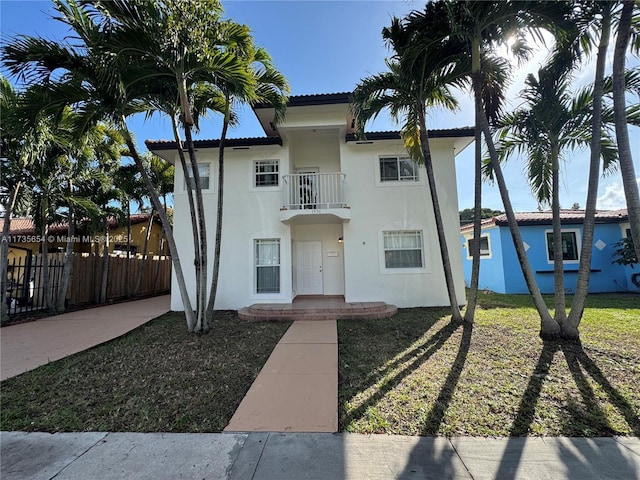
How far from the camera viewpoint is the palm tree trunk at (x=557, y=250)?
5.90 metres

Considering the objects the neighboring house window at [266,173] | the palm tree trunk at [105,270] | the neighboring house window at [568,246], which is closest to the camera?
the neighboring house window at [266,173]

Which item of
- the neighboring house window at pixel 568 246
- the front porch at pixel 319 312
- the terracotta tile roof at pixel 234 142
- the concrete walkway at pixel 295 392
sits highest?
the terracotta tile roof at pixel 234 142

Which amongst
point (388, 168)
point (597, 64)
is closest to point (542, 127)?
point (597, 64)

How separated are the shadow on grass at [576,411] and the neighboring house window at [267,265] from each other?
7481 mm

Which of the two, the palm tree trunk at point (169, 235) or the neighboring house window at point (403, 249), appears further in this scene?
the neighboring house window at point (403, 249)

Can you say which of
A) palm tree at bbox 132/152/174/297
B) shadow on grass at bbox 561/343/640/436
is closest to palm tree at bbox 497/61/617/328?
shadow on grass at bbox 561/343/640/436

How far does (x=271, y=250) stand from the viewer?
10.1 m

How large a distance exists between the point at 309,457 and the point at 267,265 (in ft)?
25.0

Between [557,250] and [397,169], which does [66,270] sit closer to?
[397,169]

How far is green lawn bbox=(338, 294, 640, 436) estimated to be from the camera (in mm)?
3254

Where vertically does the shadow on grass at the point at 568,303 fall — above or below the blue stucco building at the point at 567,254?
below

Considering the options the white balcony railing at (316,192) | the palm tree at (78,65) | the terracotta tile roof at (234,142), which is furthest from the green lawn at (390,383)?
the terracotta tile roof at (234,142)

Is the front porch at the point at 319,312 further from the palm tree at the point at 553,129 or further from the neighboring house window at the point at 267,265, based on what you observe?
the palm tree at the point at 553,129

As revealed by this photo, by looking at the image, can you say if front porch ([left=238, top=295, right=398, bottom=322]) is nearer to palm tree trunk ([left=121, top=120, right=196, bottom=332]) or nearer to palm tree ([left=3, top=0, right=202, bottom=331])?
palm tree trunk ([left=121, top=120, right=196, bottom=332])
